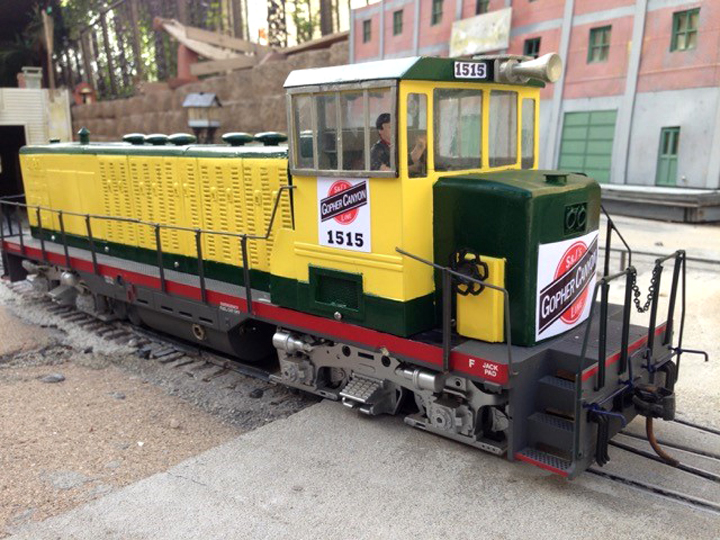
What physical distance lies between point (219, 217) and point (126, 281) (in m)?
1.75

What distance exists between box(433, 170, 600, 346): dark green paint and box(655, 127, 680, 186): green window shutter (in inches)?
568

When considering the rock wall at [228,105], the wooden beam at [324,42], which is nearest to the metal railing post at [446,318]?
the rock wall at [228,105]

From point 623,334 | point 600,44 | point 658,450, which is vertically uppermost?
point 600,44

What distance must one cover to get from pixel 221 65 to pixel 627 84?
23138 millimetres

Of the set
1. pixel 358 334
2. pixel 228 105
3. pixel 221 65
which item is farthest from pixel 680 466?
pixel 221 65

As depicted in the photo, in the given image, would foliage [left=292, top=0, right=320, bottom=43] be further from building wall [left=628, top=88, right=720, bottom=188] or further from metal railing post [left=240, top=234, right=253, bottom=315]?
metal railing post [left=240, top=234, right=253, bottom=315]

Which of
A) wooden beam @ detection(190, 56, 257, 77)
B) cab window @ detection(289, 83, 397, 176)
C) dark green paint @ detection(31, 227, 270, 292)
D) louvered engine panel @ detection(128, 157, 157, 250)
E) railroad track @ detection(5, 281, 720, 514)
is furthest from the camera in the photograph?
wooden beam @ detection(190, 56, 257, 77)

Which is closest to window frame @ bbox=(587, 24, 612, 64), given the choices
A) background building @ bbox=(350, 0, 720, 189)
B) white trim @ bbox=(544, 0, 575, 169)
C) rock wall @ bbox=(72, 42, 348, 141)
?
background building @ bbox=(350, 0, 720, 189)

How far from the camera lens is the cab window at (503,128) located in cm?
555

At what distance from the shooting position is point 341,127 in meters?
5.15

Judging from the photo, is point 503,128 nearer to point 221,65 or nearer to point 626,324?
point 626,324

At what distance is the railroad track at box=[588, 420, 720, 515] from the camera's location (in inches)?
176

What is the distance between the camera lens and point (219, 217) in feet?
23.6

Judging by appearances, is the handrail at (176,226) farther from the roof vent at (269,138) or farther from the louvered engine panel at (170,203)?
the roof vent at (269,138)
